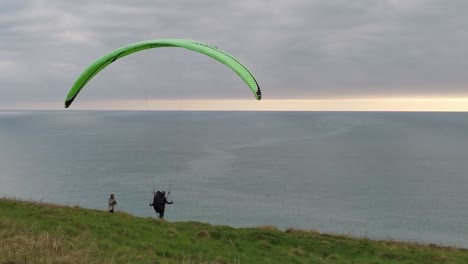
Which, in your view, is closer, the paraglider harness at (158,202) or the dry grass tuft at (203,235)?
the dry grass tuft at (203,235)

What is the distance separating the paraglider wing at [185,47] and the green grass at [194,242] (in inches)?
177

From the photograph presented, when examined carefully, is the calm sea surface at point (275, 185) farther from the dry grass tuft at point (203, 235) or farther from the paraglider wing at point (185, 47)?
the paraglider wing at point (185, 47)

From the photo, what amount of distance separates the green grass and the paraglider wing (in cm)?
451

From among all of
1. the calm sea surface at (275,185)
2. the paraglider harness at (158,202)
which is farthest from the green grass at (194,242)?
the calm sea surface at (275,185)

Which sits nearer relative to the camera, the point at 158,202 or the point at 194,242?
the point at 194,242

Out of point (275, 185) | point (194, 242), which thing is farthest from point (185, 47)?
point (275, 185)

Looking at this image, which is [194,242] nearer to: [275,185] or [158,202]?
[158,202]

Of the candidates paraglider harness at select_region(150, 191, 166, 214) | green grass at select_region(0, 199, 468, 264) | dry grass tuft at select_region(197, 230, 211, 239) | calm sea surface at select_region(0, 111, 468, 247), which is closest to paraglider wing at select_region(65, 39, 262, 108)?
green grass at select_region(0, 199, 468, 264)

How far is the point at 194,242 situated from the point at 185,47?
31.1 feet

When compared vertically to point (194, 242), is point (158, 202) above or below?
above

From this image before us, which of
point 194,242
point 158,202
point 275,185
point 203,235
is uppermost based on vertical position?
point 275,185

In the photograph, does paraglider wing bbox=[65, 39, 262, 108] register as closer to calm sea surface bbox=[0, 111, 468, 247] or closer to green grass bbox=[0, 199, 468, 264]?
green grass bbox=[0, 199, 468, 264]

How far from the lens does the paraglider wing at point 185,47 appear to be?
8.86 m

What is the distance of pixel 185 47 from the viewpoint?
9328 millimetres
